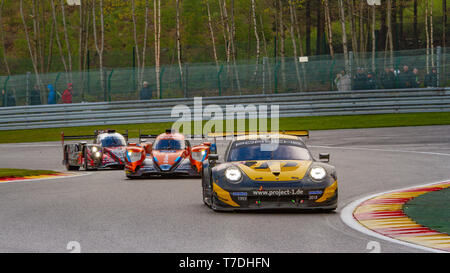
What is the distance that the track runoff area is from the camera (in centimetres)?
800

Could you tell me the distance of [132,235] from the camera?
9.12 metres

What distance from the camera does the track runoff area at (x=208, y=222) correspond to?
26.2 feet

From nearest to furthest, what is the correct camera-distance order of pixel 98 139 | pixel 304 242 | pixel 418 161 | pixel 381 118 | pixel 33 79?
1. pixel 304 242
2. pixel 418 161
3. pixel 98 139
4. pixel 381 118
5. pixel 33 79

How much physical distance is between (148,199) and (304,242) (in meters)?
5.19

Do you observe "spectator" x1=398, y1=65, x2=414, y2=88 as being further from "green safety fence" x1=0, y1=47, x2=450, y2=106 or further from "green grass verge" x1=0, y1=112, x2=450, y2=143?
"green grass verge" x1=0, y1=112, x2=450, y2=143

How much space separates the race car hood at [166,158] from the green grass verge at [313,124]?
1484 cm

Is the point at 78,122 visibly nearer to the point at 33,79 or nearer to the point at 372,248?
the point at 33,79

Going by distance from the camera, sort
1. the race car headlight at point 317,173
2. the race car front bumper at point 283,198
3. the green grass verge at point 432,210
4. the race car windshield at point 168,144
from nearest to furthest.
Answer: the green grass verge at point 432,210 → the race car front bumper at point 283,198 → the race car headlight at point 317,173 → the race car windshield at point 168,144

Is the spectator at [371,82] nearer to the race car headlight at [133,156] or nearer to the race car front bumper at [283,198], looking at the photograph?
the race car headlight at [133,156]

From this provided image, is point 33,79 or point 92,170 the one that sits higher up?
point 33,79

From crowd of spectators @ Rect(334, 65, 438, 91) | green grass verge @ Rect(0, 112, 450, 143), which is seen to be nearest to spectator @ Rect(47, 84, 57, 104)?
green grass verge @ Rect(0, 112, 450, 143)

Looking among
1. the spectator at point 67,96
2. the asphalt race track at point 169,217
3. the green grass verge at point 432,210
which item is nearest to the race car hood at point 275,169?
the asphalt race track at point 169,217

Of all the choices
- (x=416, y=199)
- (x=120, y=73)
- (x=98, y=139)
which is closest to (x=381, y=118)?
(x=120, y=73)

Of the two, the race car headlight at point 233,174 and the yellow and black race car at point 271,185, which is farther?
the race car headlight at point 233,174
